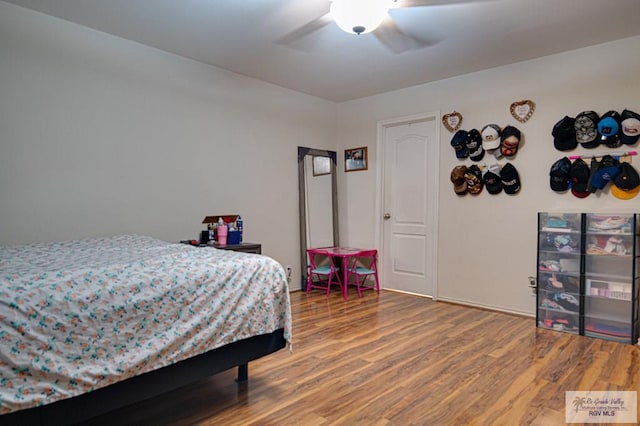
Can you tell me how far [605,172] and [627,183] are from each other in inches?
7.1

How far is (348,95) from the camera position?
5.11 metres

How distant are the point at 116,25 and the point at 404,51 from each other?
2.39 m

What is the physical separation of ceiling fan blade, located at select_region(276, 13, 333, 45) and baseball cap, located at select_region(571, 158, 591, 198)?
2.43 m

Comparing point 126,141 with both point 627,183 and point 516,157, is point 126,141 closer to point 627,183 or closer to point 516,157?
point 516,157

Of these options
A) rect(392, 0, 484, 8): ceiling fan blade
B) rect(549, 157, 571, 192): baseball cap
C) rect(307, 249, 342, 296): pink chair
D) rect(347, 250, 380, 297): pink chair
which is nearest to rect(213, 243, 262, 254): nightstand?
rect(307, 249, 342, 296): pink chair

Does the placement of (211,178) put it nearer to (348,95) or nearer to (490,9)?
(348,95)

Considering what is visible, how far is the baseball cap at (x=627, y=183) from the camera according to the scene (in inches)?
127

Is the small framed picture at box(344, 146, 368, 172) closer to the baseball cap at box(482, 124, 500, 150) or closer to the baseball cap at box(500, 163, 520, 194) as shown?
the baseball cap at box(482, 124, 500, 150)

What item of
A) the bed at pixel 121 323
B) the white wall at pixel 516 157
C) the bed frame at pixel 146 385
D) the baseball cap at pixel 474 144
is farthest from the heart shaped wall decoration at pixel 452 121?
the bed frame at pixel 146 385

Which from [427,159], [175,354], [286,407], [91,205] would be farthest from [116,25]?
[427,159]

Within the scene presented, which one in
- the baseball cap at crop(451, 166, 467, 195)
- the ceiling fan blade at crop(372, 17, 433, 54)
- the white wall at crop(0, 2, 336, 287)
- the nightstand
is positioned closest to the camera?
the white wall at crop(0, 2, 336, 287)

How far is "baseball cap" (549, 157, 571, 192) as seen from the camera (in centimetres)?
355

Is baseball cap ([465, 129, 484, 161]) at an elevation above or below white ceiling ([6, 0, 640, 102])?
below

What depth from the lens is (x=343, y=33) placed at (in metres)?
3.24
